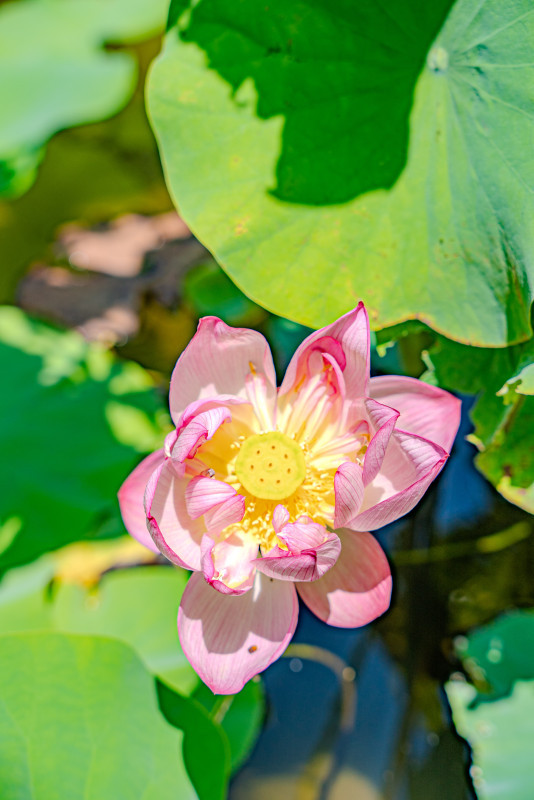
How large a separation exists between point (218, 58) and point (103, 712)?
1.16 metres

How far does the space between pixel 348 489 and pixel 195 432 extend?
0.22 m

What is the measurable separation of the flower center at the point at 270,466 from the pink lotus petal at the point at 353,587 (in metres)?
0.12

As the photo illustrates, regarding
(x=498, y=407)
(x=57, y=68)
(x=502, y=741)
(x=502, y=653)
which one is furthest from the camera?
(x=57, y=68)

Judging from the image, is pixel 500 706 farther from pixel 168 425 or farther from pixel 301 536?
pixel 168 425

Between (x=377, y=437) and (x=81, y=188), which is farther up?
(x=377, y=437)

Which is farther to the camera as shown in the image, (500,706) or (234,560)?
(500,706)

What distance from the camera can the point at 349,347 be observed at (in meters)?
0.91

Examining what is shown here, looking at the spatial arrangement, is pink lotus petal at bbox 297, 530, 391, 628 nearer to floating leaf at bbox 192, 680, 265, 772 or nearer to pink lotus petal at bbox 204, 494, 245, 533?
pink lotus petal at bbox 204, 494, 245, 533

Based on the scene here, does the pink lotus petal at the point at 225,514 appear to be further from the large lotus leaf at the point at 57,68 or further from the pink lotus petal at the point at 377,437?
the large lotus leaf at the point at 57,68

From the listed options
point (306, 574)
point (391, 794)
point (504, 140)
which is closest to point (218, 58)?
point (504, 140)

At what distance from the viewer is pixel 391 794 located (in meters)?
1.39

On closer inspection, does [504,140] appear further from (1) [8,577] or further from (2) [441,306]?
(1) [8,577]

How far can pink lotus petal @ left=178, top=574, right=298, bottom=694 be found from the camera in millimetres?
892

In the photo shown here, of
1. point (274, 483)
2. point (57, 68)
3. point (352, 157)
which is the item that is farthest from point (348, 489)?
point (57, 68)
